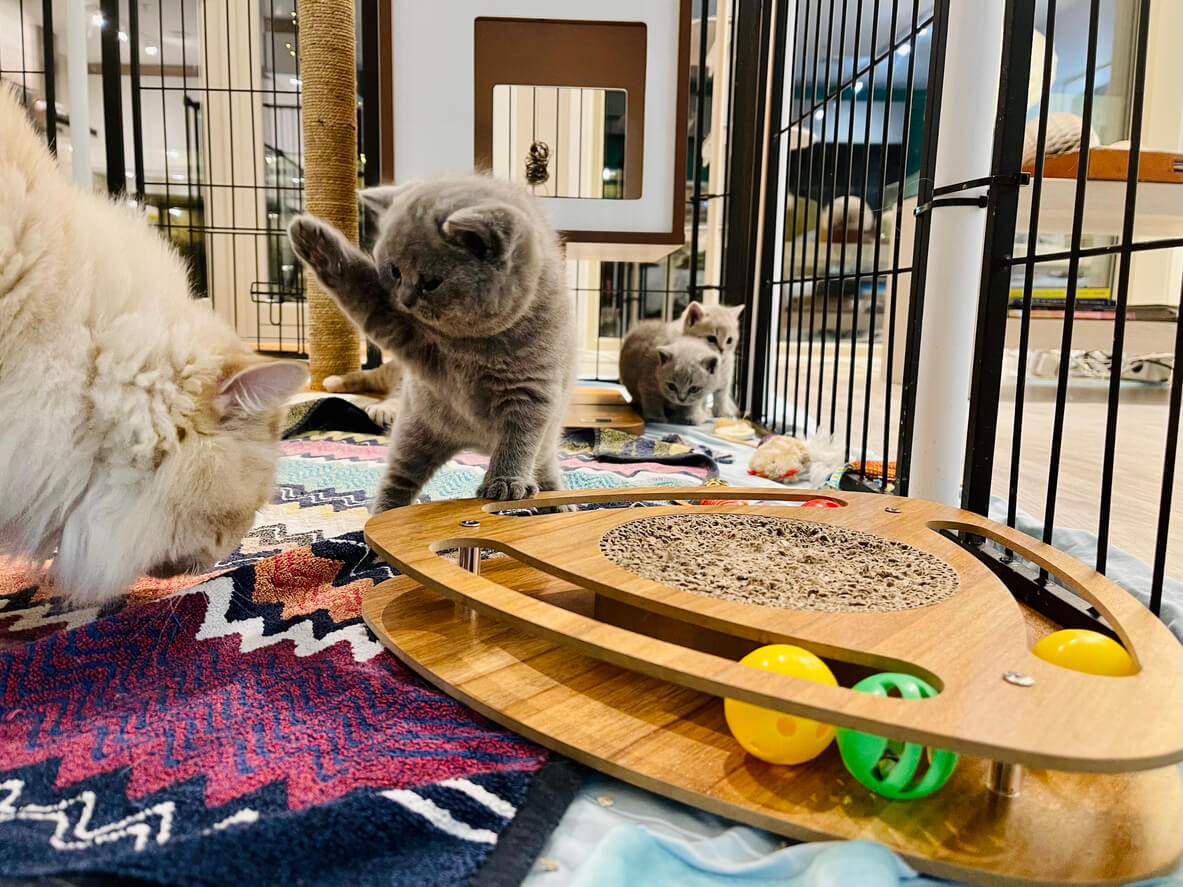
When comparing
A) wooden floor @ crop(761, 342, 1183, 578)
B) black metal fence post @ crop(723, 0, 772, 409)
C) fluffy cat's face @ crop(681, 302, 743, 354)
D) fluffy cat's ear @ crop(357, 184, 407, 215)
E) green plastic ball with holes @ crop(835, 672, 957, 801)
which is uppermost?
black metal fence post @ crop(723, 0, 772, 409)

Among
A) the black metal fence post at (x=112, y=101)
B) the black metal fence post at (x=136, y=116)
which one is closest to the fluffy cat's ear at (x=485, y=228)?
the black metal fence post at (x=112, y=101)

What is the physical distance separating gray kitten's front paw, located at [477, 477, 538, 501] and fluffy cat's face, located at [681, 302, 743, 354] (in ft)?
6.73

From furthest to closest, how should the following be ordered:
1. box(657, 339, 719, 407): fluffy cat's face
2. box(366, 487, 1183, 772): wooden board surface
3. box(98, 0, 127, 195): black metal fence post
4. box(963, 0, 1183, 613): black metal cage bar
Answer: box(98, 0, 127, 195): black metal fence post, box(657, 339, 719, 407): fluffy cat's face, box(963, 0, 1183, 613): black metal cage bar, box(366, 487, 1183, 772): wooden board surface

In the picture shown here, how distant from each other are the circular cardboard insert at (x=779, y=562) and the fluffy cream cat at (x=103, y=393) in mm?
484

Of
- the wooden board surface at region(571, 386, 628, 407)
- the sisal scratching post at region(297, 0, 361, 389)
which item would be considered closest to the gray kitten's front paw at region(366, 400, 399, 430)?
the sisal scratching post at region(297, 0, 361, 389)

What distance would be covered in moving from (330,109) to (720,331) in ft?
5.74

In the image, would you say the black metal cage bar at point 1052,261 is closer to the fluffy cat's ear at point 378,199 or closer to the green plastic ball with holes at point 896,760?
the green plastic ball with holes at point 896,760

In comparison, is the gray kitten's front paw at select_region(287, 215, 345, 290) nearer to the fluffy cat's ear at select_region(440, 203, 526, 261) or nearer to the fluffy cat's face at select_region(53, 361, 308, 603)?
the fluffy cat's ear at select_region(440, 203, 526, 261)

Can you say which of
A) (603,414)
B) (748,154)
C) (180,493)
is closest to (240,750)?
(180,493)

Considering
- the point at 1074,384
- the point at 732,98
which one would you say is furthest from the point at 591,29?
the point at 1074,384

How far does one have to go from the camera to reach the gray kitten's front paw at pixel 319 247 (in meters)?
1.23

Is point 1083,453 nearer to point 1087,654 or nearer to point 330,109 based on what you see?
point 1087,654

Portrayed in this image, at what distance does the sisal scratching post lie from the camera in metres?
2.90

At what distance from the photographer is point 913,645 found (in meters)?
0.71
